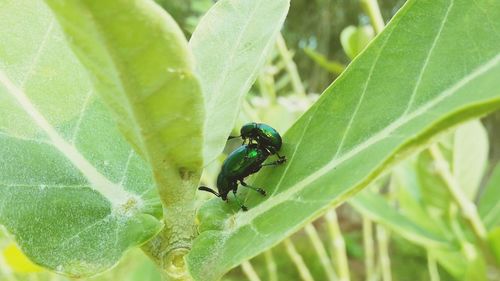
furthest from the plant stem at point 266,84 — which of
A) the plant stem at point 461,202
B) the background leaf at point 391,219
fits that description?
the plant stem at point 461,202

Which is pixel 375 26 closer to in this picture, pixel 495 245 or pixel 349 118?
pixel 495 245

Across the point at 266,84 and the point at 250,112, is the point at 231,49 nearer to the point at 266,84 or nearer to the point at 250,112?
the point at 250,112

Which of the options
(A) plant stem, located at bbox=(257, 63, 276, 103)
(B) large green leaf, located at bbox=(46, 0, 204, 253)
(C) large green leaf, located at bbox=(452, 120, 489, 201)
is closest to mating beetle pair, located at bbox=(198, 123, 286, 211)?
(B) large green leaf, located at bbox=(46, 0, 204, 253)

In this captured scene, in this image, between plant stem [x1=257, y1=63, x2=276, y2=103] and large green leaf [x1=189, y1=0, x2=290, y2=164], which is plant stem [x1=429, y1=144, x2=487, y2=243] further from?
plant stem [x1=257, y1=63, x2=276, y2=103]

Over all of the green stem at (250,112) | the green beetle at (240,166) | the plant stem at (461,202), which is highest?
the green beetle at (240,166)

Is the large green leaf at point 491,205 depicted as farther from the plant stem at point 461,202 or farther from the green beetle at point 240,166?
the green beetle at point 240,166

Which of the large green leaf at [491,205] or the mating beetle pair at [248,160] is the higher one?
the mating beetle pair at [248,160]
